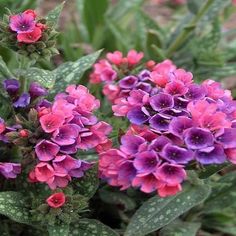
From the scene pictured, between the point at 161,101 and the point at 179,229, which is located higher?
the point at 161,101

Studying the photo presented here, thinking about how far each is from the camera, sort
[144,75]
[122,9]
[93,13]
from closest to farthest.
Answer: [144,75] < [93,13] < [122,9]

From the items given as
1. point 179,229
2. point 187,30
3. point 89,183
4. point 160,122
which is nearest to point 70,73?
point 89,183

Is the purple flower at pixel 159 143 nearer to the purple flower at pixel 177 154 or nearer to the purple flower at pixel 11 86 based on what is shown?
the purple flower at pixel 177 154

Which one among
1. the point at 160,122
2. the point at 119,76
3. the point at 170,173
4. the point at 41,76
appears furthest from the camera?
the point at 119,76

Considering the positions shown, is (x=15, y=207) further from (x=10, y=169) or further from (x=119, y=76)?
(x=119, y=76)

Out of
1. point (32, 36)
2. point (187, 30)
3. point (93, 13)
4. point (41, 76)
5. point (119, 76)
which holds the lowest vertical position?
point (93, 13)

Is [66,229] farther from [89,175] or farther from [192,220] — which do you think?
[192,220]

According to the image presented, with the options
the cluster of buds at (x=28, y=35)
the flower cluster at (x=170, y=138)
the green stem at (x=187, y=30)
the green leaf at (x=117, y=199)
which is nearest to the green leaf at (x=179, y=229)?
the green leaf at (x=117, y=199)

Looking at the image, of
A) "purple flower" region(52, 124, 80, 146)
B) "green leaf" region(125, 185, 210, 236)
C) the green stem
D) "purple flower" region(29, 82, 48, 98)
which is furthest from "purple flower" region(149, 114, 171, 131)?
the green stem
